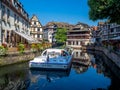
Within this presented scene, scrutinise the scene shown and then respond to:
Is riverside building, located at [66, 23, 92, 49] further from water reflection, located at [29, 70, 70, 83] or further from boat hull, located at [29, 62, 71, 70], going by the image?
water reflection, located at [29, 70, 70, 83]

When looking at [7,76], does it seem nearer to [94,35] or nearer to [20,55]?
[20,55]

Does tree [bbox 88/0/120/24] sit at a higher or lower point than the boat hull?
higher

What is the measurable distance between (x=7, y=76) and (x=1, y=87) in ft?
12.1

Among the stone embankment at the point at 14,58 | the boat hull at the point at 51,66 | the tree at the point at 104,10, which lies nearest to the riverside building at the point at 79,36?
the stone embankment at the point at 14,58

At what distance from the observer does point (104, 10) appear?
1948 centimetres

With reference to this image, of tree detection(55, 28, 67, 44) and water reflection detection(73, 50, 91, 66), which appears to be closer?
water reflection detection(73, 50, 91, 66)

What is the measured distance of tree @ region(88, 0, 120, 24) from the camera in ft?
Result: 60.2

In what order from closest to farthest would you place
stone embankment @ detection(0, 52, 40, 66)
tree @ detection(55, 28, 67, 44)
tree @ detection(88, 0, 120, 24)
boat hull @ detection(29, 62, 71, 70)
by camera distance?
tree @ detection(88, 0, 120, 24), boat hull @ detection(29, 62, 71, 70), stone embankment @ detection(0, 52, 40, 66), tree @ detection(55, 28, 67, 44)

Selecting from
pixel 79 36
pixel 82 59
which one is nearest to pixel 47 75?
pixel 82 59

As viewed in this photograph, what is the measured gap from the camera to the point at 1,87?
44.3 feet

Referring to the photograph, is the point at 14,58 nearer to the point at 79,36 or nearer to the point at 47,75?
the point at 47,75

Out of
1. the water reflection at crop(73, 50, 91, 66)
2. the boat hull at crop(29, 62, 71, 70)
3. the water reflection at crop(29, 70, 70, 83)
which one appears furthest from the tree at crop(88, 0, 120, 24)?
the water reflection at crop(73, 50, 91, 66)

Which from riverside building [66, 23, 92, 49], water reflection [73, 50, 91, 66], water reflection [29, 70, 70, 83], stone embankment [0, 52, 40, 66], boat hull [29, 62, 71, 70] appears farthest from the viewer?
riverside building [66, 23, 92, 49]

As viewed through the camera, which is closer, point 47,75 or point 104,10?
point 47,75
